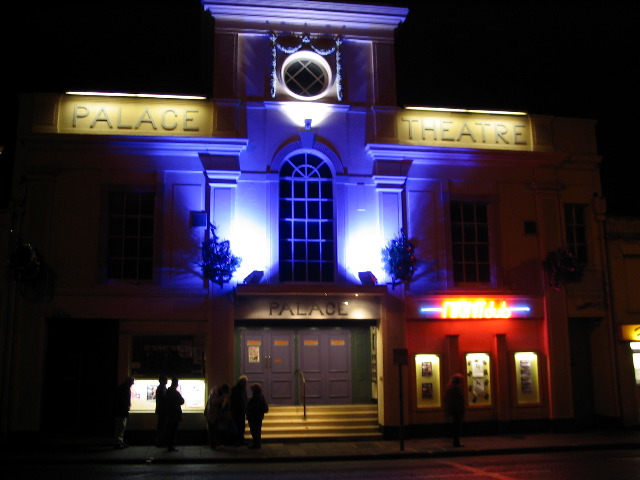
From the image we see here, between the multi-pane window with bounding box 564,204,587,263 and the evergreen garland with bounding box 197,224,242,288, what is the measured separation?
34.4ft

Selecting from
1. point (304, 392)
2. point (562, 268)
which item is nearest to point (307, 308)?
point (304, 392)

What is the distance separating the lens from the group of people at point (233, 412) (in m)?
15.1

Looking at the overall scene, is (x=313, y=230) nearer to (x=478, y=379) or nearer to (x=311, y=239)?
(x=311, y=239)

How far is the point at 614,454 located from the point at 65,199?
15.5m

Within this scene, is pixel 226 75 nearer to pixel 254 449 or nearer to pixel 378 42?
pixel 378 42

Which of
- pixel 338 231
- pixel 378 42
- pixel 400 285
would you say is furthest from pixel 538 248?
pixel 378 42

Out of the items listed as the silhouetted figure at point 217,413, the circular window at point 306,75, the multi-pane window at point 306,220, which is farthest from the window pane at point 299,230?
the silhouetted figure at point 217,413

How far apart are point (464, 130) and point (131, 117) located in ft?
32.9

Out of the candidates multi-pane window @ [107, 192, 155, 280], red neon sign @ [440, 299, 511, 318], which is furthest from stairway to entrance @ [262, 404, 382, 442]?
multi-pane window @ [107, 192, 155, 280]

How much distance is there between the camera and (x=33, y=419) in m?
15.4

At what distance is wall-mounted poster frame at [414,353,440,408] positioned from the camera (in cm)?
1722

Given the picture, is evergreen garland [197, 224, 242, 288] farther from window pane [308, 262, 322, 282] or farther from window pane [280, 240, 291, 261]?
window pane [308, 262, 322, 282]

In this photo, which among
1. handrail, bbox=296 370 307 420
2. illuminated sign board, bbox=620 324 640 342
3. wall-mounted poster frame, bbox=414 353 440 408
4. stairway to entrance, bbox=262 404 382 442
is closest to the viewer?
stairway to entrance, bbox=262 404 382 442

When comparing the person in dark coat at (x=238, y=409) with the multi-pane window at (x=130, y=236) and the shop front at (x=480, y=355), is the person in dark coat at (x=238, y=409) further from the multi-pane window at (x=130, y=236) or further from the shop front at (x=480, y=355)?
the shop front at (x=480, y=355)
